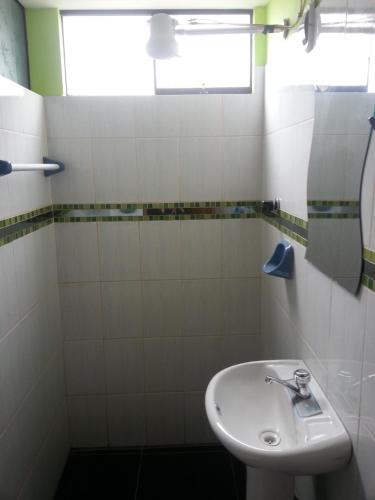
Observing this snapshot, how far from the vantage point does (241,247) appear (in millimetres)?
2229

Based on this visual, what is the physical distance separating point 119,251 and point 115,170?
0.45 meters

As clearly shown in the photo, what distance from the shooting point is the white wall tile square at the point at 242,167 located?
2125mm

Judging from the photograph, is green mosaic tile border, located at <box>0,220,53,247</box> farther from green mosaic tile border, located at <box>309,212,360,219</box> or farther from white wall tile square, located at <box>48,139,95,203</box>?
green mosaic tile border, located at <box>309,212,360,219</box>

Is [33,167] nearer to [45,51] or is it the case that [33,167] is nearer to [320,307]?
[45,51]

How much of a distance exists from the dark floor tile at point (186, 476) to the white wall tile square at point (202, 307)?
74 centimetres

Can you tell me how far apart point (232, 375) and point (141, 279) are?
2.78ft

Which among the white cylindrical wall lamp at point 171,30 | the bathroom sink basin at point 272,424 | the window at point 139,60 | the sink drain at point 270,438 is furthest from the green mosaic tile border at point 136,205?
the sink drain at point 270,438

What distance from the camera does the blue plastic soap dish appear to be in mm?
1659

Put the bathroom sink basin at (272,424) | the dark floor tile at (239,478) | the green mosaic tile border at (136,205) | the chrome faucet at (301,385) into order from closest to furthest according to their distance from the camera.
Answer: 1. the bathroom sink basin at (272,424)
2. the chrome faucet at (301,385)
3. the dark floor tile at (239,478)
4. the green mosaic tile border at (136,205)

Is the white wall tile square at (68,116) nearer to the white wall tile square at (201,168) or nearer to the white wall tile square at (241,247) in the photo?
the white wall tile square at (201,168)

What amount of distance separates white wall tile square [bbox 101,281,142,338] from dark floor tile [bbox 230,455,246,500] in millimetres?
932

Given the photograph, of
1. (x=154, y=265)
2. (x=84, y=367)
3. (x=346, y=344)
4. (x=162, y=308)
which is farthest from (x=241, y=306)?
(x=346, y=344)

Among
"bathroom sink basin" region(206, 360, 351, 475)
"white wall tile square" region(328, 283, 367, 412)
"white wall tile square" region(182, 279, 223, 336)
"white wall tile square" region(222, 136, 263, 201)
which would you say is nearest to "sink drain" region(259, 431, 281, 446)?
"bathroom sink basin" region(206, 360, 351, 475)

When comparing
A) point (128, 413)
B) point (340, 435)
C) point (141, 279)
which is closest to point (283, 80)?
point (141, 279)
